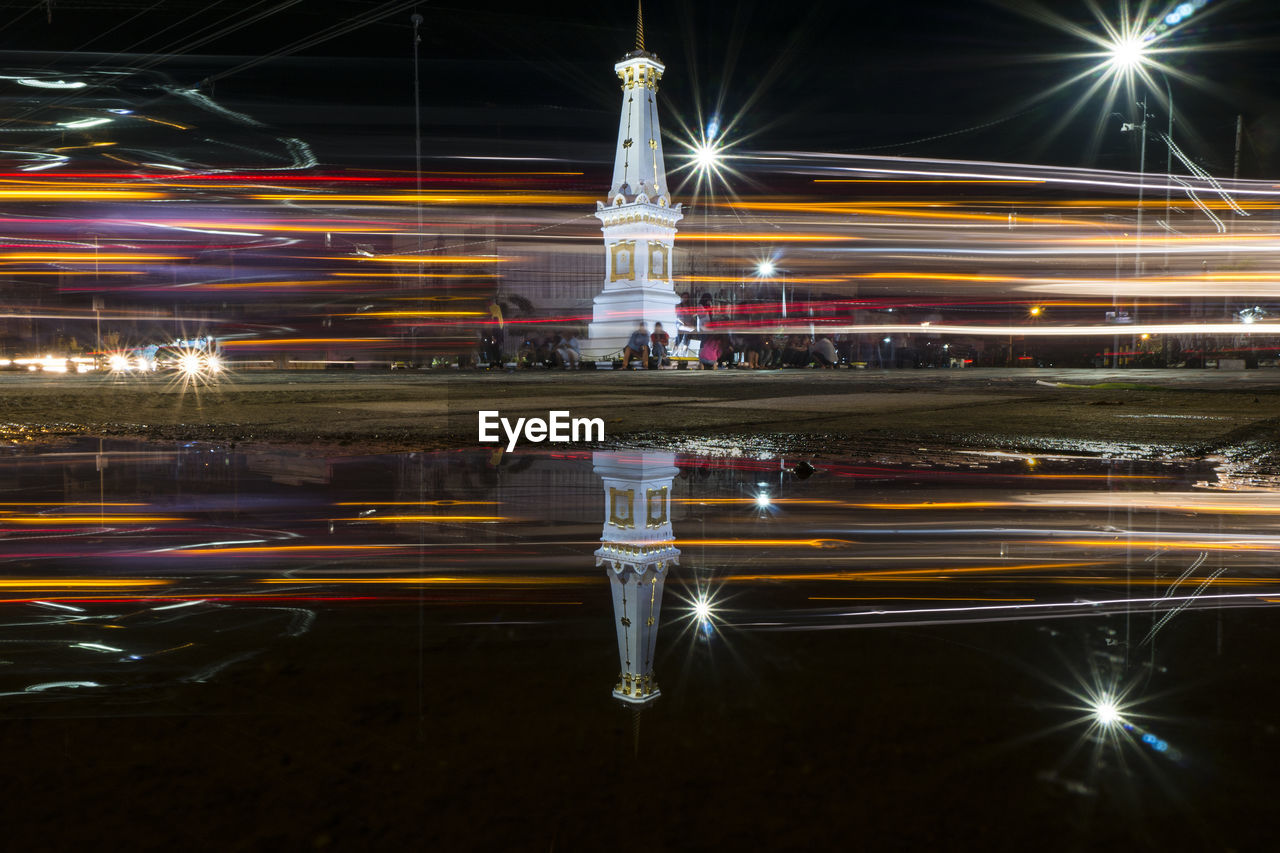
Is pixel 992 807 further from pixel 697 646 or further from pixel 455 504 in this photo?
pixel 455 504

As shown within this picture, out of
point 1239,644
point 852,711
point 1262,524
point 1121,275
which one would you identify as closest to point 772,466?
point 1262,524

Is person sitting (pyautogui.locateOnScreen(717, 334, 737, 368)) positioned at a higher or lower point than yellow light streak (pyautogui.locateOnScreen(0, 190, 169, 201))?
lower

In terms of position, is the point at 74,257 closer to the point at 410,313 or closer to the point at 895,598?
the point at 410,313

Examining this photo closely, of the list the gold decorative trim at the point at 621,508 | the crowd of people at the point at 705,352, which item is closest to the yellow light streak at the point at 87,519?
the gold decorative trim at the point at 621,508

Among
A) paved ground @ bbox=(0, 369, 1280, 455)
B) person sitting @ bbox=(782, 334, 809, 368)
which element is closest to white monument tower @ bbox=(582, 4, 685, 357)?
person sitting @ bbox=(782, 334, 809, 368)

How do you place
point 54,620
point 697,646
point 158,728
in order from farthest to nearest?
point 54,620
point 697,646
point 158,728

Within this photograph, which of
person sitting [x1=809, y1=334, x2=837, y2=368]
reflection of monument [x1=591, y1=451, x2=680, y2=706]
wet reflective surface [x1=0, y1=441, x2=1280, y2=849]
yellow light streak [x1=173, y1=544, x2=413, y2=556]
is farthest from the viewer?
person sitting [x1=809, y1=334, x2=837, y2=368]

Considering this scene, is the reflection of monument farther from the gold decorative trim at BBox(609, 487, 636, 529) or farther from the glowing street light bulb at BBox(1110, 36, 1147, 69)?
the glowing street light bulb at BBox(1110, 36, 1147, 69)
